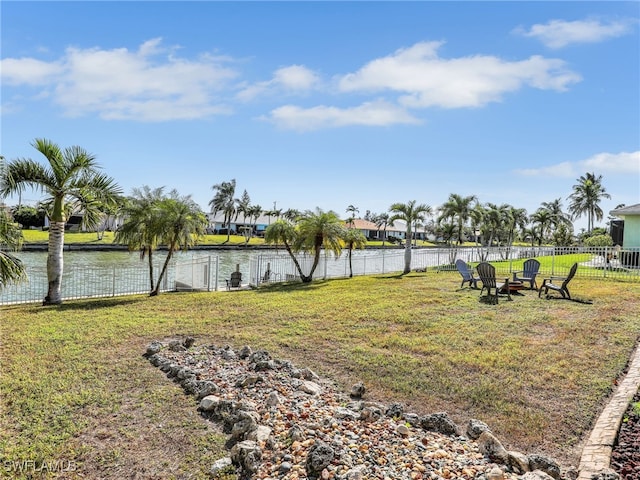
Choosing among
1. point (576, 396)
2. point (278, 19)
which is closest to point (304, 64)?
point (278, 19)

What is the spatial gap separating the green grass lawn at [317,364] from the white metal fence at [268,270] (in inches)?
113

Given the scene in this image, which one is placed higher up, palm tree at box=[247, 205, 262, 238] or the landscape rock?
palm tree at box=[247, 205, 262, 238]

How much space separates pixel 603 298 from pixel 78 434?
12216 millimetres

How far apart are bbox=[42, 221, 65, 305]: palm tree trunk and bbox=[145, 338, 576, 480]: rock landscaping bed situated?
813cm

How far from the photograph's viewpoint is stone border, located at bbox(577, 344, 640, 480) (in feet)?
11.4

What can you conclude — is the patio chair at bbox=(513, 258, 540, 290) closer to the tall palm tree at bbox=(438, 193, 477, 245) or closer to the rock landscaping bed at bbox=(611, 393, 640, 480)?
the rock landscaping bed at bbox=(611, 393, 640, 480)

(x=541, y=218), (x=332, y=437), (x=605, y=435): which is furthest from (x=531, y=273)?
(x=541, y=218)

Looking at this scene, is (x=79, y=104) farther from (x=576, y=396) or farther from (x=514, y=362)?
(x=576, y=396)

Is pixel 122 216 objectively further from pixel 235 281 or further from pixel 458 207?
pixel 458 207

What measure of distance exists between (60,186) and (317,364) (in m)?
9.52

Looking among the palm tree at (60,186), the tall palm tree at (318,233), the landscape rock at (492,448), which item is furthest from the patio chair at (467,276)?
the palm tree at (60,186)

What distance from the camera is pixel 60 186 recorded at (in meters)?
11.4

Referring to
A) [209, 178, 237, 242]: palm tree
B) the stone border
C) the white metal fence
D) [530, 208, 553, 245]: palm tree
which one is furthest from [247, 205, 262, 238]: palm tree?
the stone border

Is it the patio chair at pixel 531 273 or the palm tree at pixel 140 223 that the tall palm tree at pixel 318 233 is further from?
the patio chair at pixel 531 273
